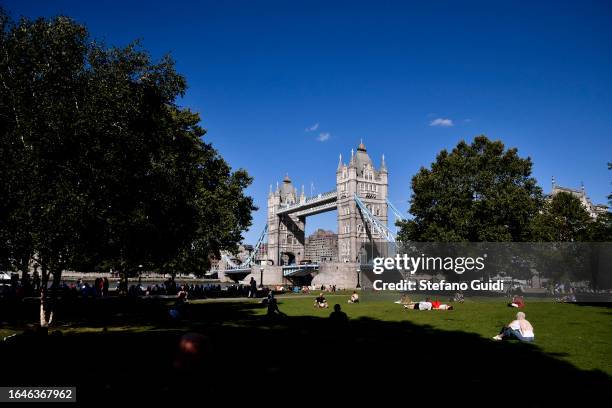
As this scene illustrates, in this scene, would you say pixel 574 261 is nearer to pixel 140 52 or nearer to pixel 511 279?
pixel 511 279

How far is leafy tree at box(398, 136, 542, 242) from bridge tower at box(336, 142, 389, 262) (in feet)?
193

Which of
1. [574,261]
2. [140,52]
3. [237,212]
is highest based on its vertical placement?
[140,52]

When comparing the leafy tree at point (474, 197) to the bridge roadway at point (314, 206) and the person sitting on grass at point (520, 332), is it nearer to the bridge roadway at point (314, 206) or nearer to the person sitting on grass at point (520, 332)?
the person sitting on grass at point (520, 332)

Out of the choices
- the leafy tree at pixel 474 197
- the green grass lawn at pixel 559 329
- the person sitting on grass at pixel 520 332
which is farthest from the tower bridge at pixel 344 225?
the person sitting on grass at pixel 520 332

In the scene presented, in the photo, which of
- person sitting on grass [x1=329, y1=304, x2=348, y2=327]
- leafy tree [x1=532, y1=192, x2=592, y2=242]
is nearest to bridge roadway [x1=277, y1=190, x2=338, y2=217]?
leafy tree [x1=532, y1=192, x2=592, y2=242]

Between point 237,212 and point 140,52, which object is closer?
point 140,52

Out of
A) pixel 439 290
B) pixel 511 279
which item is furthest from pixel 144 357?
pixel 511 279

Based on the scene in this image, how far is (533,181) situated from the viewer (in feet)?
136

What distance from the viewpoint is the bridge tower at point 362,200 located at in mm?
105250

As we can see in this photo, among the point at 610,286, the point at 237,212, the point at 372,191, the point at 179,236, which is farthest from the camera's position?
the point at 372,191

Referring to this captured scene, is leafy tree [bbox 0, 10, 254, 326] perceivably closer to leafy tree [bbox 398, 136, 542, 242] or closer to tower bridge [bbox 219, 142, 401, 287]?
leafy tree [bbox 398, 136, 542, 242]

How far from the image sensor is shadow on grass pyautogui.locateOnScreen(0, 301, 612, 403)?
23.7 feet

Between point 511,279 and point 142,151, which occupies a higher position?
point 142,151

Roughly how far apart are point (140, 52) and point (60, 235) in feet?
26.9
